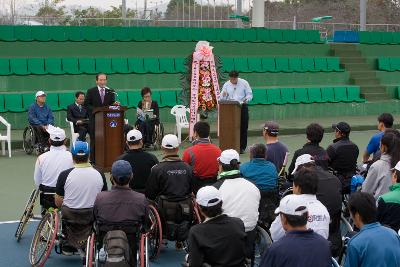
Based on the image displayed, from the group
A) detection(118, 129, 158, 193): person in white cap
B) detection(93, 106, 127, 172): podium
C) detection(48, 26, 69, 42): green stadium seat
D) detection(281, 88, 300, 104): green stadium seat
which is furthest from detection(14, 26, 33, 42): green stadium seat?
detection(118, 129, 158, 193): person in white cap

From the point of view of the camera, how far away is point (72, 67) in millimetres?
22469

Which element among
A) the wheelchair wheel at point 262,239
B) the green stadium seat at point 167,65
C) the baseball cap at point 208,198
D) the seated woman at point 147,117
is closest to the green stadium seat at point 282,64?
the green stadium seat at point 167,65

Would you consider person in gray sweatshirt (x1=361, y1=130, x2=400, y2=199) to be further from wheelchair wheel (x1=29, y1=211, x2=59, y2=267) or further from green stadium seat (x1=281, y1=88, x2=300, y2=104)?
green stadium seat (x1=281, y1=88, x2=300, y2=104)

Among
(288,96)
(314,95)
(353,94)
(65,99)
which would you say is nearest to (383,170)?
(65,99)

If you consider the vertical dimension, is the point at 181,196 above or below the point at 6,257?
above

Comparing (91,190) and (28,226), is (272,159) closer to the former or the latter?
(91,190)

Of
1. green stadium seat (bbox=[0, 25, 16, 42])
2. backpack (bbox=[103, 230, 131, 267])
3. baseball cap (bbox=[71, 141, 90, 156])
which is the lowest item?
backpack (bbox=[103, 230, 131, 267])

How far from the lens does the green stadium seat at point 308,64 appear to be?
26266mm

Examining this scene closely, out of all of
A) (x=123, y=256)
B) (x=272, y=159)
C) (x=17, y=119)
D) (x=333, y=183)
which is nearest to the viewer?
(x=123, y=256)

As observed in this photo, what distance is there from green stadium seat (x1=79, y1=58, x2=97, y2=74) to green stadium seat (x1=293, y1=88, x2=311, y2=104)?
19.4 feet

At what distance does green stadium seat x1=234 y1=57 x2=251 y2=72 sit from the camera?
24766 millimetres

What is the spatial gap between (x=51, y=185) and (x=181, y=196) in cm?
160

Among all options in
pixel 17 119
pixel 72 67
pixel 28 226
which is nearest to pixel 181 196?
pixel 28 226

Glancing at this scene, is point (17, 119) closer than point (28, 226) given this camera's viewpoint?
No
